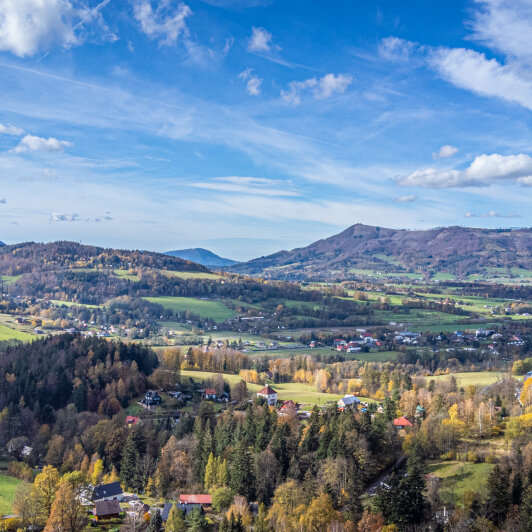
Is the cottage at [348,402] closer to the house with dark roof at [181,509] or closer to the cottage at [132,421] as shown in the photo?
the cottage at [132,421]

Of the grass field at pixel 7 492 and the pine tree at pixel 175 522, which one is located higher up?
the pine tree at pixel 175 522

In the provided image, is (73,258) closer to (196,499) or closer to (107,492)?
(107,492)

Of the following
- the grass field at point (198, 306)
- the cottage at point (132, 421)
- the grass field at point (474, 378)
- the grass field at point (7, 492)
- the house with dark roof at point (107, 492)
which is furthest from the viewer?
the grass field at point (198, 306)

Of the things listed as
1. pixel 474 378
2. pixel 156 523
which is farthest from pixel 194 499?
pixel 474 378

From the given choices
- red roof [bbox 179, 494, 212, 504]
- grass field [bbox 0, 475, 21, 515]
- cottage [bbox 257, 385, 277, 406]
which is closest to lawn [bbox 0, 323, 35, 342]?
grass field [bbox 0, 475, 21, 515]

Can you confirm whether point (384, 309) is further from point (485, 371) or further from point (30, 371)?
point (30, 371)

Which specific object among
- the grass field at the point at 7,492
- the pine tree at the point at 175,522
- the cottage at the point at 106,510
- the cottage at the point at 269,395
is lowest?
the grass field at the point at 7,492

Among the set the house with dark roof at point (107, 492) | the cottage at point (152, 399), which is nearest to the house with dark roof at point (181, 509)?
the house with dark roof at point (107, 492)
